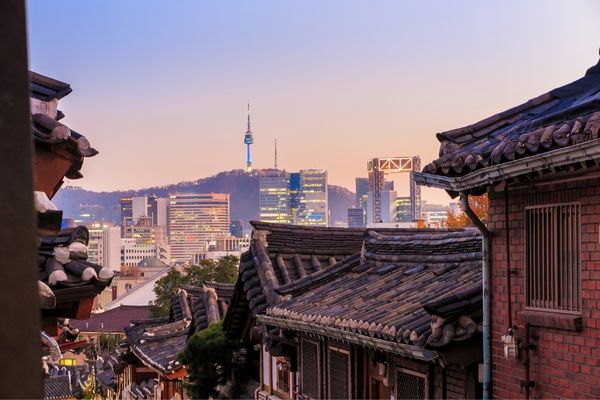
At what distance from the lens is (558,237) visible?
835cm

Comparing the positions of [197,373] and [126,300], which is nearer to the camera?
[197,373]

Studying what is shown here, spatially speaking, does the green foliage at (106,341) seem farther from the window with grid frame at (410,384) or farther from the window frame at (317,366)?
the window with grid frame at (410,384)

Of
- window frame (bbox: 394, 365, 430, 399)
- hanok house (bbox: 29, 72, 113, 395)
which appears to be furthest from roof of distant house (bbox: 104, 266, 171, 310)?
hanok house (bbox: 29, 72, 113, 395)

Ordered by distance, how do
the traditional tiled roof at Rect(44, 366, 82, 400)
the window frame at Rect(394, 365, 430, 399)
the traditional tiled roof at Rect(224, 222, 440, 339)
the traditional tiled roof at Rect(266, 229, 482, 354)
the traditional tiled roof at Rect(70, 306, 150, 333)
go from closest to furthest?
1. the traditional tiled roof at Rect(266, 229, 482, 354)
2. the window frame at Rect(394, 365, 430, 399)
3. the traditional tiled roof at Rect(224, 222, 440, 339)
4. the traditional tiled roof at Rect(44, 366, 82, 400)
5. the traditional tiled roof at Rect(70, 306, 150, 333)

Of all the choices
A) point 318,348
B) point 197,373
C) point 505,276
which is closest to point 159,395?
point 197,373

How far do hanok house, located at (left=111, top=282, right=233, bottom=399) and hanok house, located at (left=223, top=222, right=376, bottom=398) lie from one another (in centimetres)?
285

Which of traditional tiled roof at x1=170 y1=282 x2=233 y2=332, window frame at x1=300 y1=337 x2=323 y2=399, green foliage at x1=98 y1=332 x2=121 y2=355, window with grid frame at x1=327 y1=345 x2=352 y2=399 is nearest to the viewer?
window with grid frame at x1=327 y1=345 x2=352 y2=399

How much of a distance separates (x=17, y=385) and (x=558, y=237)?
23.8ft

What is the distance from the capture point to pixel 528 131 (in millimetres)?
8258

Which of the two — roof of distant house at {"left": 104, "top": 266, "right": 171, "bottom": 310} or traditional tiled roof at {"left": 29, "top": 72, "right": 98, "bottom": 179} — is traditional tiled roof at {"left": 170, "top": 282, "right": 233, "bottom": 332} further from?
roof of distant house at {"left": 104, "top": 266, "right": 171, "bottom": 310}

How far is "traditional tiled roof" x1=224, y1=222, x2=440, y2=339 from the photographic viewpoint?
19.9 metres

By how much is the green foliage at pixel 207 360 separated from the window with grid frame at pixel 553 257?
13980 millimetres

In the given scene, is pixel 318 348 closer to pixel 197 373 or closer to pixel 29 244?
pixel 197 373

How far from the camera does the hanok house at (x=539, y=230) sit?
764cm
